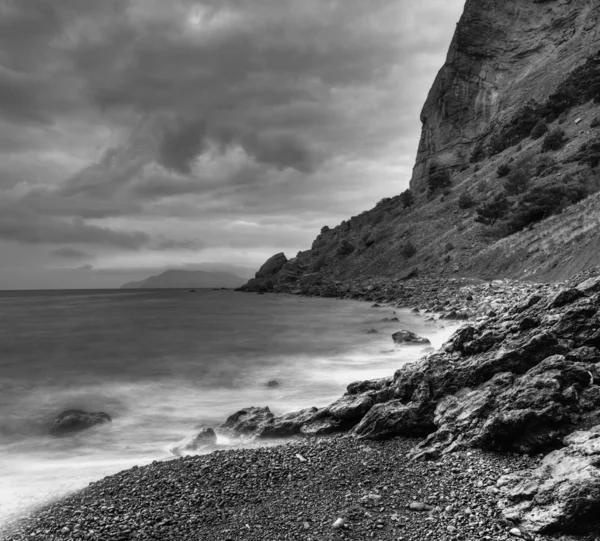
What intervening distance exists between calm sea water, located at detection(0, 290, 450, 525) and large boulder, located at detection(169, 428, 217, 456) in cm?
43

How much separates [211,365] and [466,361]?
16.0m

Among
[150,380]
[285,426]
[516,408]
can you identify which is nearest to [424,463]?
[516,408]

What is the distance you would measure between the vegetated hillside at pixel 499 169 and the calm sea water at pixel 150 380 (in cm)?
1574

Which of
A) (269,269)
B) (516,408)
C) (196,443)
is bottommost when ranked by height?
(196,443)

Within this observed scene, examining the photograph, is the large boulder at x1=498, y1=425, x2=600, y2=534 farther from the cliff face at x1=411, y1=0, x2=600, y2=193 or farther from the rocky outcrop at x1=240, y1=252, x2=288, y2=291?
the rocky outcrop at x1=240, y1=252, x2=288, y2=291

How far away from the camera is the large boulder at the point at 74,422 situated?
45.4 feet

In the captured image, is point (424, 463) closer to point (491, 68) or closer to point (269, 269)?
point (491, 68)

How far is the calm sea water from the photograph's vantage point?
38.4 feet

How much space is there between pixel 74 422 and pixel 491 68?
112544 millimetres

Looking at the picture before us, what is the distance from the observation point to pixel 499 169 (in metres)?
64.9

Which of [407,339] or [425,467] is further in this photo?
[407,339]

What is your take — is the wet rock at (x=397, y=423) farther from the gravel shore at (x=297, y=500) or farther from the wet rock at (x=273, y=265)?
the wet rock at (x=273, y=265)

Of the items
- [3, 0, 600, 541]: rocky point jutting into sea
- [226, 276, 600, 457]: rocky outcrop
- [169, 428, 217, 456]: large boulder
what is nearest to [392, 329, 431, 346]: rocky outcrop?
[3, 0, 600, 541]: rocky point jutting into sea

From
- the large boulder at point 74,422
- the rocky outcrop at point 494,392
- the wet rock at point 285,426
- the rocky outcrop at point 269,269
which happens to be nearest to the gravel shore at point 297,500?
the rocky outcrop at point 494,392
